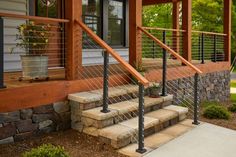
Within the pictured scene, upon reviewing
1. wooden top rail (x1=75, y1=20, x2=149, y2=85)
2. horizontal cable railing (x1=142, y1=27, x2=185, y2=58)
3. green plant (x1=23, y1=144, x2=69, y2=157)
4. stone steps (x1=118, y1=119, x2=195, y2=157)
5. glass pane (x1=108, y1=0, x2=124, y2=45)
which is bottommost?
stone steps (x1=118, y1=119, x2=195, y2=157)

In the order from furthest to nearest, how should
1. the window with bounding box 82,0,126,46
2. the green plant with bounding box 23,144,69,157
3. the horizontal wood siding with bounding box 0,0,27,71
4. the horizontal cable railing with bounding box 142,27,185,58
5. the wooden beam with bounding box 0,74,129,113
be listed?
the window with bounding box 82,0,126,46, the horizontal cable railing with bounding box 142,27,185,58, the horizontal wood siding with bounding box 0,0,27,71, the wooden beam with bounding box 0,74,129,113, the green plant with bounding box 23,144,69,157

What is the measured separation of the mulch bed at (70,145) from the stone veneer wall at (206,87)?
3.36 m

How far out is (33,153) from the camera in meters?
3.79

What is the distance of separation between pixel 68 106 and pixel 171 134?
175 centimetres

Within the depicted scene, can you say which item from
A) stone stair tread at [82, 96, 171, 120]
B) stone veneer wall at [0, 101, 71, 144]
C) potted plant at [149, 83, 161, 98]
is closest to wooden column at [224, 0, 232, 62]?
potted plant at [149, 83, 161, 98]

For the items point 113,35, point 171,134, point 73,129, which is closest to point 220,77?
point 113,35

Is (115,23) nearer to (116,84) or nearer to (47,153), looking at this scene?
(116,84)

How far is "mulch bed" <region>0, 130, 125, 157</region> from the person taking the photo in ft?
14.6

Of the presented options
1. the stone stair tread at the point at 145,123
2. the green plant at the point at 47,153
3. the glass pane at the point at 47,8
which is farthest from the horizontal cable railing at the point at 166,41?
the green plant at the point at 47,153

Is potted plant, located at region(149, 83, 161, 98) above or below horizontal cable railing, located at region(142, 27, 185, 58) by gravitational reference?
below

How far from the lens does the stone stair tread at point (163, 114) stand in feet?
18.3

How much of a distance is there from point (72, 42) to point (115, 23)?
16.5ft

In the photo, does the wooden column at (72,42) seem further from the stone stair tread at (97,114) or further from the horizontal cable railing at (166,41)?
the horizontal cable railing at (166,41)

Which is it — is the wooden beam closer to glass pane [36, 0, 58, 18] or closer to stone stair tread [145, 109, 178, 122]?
stone stair tread [145, 109, 178, 122]
